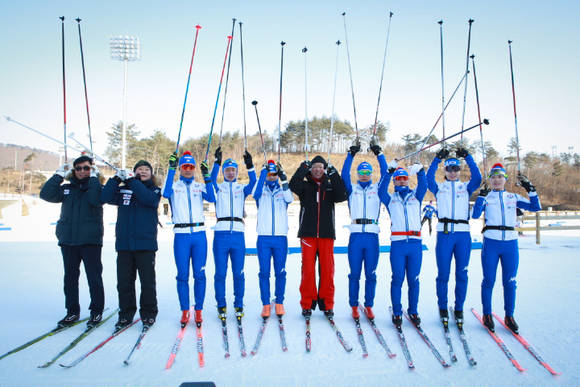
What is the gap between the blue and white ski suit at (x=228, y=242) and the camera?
4.52 m

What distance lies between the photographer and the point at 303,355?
3.66 m

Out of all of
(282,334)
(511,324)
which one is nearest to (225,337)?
(282,334)

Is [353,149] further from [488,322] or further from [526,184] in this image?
[488,322]

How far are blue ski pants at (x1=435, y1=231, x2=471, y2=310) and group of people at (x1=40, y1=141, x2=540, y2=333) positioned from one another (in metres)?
0.01

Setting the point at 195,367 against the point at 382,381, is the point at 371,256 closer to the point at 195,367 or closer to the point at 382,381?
the point at 382,381

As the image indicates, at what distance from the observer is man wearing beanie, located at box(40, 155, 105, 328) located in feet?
14.4

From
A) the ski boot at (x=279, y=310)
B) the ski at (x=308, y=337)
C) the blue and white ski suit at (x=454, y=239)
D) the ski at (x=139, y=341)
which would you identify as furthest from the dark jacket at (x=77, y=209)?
the blue and white ski suit at (x=454, y=239)

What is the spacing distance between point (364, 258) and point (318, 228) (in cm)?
70

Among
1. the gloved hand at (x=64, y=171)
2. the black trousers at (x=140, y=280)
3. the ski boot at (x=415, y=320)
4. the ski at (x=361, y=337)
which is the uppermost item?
the gloved hand at (x=64, y=171)

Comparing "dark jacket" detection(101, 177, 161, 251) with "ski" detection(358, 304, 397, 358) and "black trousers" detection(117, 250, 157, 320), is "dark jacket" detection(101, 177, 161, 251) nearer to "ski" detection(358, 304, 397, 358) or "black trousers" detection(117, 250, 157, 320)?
"black trousers" detection(117, 250, 157, 320)

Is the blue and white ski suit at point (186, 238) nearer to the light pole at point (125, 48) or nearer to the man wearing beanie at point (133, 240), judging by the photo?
the man wearing beanie at point (133, 240)

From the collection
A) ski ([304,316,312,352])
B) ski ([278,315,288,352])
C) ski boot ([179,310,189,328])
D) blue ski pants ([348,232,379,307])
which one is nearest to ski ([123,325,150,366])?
ski boot ([179,310,189,328])

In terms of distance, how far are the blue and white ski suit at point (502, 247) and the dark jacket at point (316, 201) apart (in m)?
1.77

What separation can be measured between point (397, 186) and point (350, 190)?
24.5 inches
